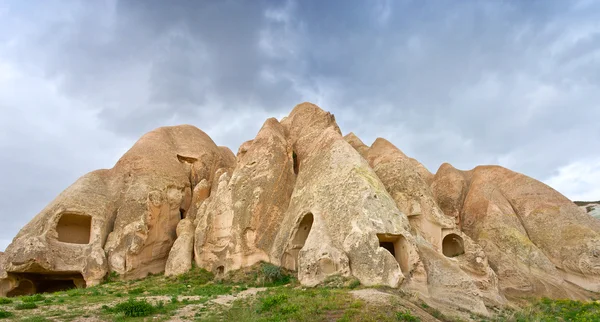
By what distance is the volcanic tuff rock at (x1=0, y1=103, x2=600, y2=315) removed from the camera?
1856cm

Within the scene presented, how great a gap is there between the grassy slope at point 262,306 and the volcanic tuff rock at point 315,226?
1.21 metres

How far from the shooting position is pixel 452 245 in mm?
25875

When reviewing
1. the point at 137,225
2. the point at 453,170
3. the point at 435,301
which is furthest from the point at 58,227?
the point at 453,170

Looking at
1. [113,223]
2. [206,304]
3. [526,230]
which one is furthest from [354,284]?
[113,223]

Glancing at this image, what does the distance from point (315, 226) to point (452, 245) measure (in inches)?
402

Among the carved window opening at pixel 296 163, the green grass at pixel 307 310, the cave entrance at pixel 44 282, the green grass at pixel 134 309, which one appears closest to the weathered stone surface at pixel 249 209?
the carved window opening at pixel 296 163

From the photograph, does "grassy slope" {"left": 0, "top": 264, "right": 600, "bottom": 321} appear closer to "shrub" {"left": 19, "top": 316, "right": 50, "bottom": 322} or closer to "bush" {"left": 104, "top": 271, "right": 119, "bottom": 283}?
"shrub" {"left": 19, "top": 316, "right": 50, "bottom": 322}

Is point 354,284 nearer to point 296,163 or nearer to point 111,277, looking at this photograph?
point 296,163

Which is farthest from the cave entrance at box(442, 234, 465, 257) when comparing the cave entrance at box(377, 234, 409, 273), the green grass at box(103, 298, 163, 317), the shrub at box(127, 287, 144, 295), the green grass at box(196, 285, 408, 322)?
the green grass at box(103, 298, 163, 317)

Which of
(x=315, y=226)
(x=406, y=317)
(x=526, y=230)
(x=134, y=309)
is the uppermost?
(x=315, y=226)

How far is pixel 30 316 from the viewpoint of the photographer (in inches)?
531

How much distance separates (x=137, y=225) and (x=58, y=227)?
472cm

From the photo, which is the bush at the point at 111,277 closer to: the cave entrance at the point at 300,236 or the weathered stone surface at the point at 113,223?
the weathered stone surface at the point at 113,223

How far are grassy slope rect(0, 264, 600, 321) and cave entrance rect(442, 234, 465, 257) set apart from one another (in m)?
4.88
